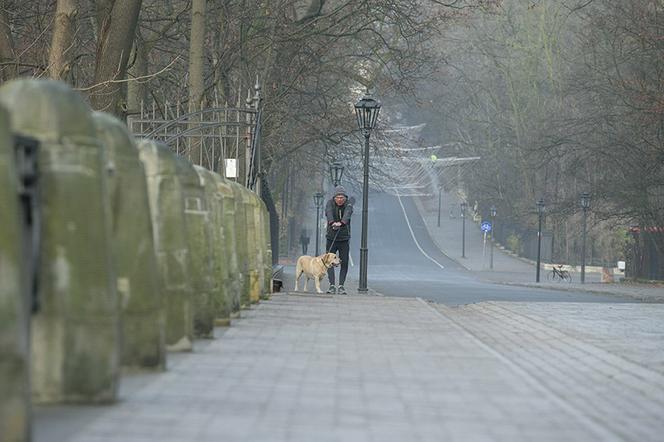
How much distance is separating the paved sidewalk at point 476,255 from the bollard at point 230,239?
85.1 ft

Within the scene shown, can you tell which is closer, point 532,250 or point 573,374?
point 573,374

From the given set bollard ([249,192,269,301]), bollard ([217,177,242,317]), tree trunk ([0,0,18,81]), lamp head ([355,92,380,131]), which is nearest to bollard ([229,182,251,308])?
bollard ([217,177,242,317])

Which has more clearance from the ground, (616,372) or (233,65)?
(233,65)

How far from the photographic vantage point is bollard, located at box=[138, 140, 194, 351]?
36.4 ft

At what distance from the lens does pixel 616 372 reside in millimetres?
12625

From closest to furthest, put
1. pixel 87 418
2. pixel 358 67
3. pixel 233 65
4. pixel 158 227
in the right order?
1. pixel 87 418
2. pixel 158 227
3. pixel 233 65
4. pixel 358 67

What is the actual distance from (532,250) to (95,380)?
83.2 m

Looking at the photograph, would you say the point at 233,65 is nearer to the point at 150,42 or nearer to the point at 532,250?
the point at 150,42

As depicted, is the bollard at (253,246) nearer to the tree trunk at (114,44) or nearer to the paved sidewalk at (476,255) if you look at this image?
the tree trunk at (114,44)

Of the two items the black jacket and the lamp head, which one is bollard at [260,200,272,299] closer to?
the black jacket

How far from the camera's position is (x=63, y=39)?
21.4m

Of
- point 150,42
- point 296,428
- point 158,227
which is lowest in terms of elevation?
point 296,428

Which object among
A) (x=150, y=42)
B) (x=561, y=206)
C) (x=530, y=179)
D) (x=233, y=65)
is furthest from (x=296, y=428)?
(x=530, y=179)

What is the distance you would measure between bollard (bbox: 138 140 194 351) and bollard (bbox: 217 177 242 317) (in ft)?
11.9
